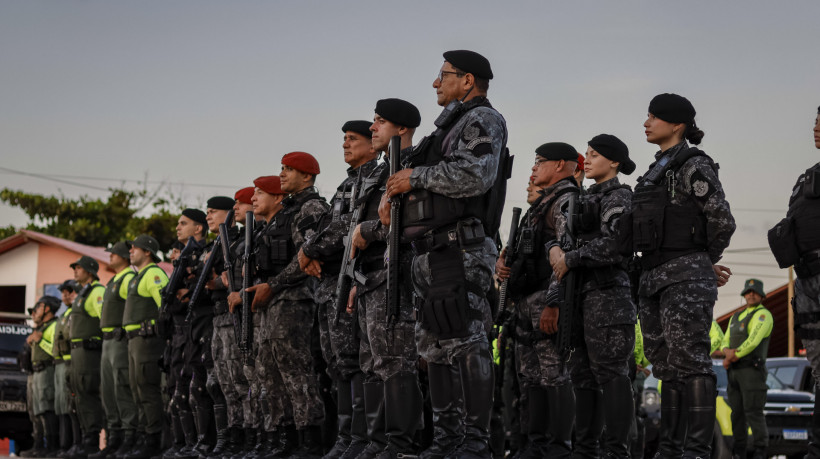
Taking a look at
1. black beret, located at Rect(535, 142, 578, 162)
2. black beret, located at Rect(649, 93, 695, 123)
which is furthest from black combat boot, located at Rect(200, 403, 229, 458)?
black beret, located at Rect(649, 93, 695, 123)

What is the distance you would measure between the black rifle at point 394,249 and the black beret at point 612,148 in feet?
5.99

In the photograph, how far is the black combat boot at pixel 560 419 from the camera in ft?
23.6

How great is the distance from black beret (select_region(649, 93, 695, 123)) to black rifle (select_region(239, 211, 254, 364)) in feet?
12.2

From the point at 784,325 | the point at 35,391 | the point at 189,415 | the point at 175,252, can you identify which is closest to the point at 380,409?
the point at 189,415

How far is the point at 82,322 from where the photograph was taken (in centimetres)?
1276

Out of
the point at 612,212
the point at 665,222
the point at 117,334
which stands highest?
the point at 612,212

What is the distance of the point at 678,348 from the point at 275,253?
3.71m

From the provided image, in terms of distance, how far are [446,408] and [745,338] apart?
8.06 m

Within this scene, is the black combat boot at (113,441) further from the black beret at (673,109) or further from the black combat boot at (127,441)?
the black beret at (673,109)

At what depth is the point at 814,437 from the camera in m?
6.16

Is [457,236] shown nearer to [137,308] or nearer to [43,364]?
[137,308]

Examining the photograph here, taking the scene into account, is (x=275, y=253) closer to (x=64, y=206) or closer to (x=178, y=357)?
(x=178, y=357)

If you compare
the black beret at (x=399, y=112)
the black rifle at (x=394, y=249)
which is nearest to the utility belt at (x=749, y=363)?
the black beret at (x=399, y=112)

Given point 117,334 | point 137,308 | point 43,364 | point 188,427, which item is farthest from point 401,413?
point 43,364
